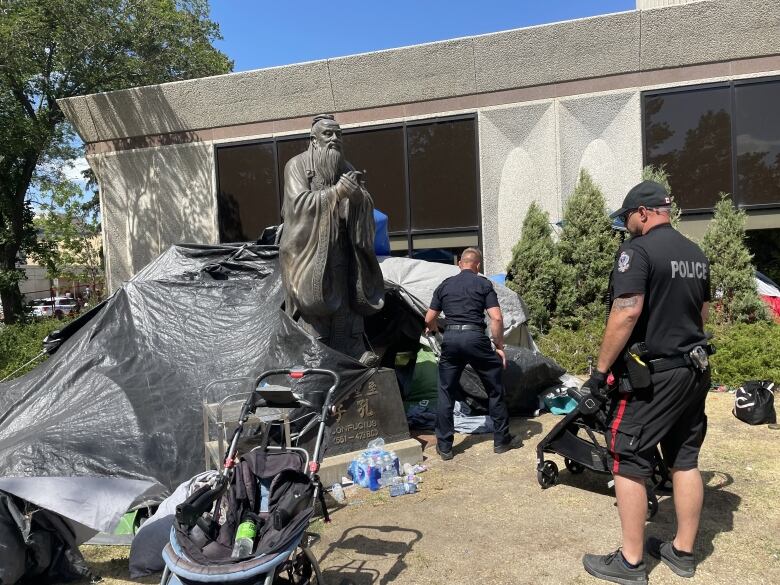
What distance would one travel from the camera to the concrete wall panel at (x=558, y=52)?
418 inches

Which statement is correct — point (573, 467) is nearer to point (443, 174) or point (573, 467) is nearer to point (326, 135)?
point (326, 135)

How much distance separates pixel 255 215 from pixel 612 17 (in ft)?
25.0

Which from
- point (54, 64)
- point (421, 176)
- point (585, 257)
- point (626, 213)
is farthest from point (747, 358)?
point (54, 64)

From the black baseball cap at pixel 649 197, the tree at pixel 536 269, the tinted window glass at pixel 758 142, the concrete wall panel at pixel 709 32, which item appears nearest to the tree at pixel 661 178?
the tinted window glass at pixel 758 142

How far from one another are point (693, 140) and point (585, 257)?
283 centimetres

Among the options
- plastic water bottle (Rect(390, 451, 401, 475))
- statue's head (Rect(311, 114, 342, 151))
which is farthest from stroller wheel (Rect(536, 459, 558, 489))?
statue's head (Rect(311, 114, 342, 151))

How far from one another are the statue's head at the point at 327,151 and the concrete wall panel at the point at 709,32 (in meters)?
7.29

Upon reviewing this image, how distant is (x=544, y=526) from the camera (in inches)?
159

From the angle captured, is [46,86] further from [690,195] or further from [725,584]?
[725,584]

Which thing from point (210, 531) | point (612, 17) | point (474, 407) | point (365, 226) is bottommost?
point (474, 407)

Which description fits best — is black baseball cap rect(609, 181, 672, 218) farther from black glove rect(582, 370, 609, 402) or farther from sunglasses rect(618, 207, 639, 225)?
black glove rect(582, 370, 609, 402)

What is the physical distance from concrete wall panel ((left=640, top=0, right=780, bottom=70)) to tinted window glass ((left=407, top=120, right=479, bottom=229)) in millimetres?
3314

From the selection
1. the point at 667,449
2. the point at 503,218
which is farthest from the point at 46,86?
the point at 667,449

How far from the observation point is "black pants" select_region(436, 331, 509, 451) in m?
5.43
